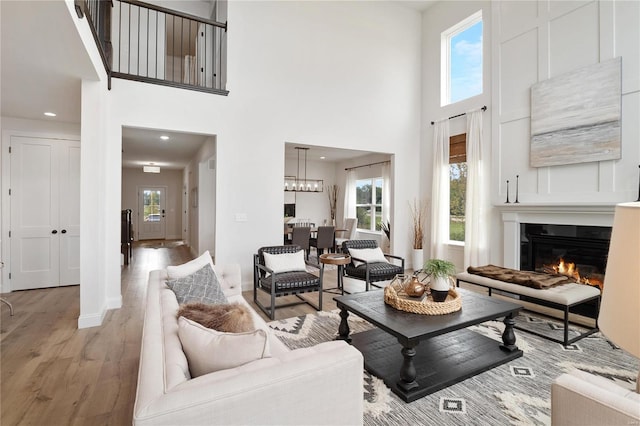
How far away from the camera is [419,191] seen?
671 centimetres

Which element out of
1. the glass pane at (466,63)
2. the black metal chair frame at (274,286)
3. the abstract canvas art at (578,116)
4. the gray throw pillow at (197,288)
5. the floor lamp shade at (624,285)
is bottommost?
the black metal chair frame at (274,286)

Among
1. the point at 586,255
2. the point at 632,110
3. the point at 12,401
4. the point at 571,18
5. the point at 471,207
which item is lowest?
the point at 12,401

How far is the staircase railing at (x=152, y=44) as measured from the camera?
425cm

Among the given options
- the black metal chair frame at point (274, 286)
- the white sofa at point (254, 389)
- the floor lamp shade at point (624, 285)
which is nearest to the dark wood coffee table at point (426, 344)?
the black metal chair frame at point (274, 286)

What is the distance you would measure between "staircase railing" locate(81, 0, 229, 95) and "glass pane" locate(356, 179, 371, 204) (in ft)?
17.0

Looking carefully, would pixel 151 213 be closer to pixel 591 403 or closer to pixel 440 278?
pixel 440 278

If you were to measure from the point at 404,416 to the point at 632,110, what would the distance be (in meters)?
4.29

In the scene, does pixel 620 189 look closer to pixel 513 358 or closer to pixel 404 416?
pixel 513 358

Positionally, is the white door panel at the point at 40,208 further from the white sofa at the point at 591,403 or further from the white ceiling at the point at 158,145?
the white sofa at the point at 591,403

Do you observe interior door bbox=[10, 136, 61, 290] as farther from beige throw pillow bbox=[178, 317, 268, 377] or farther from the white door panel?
beige throw pillow bbox=[178, 317, 268, 377]

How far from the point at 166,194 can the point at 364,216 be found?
7.91 m

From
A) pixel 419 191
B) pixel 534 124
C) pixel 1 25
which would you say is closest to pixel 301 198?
pixel 419 191

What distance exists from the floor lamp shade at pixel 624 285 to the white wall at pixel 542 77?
13.1 feet

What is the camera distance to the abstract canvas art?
3.85 m
